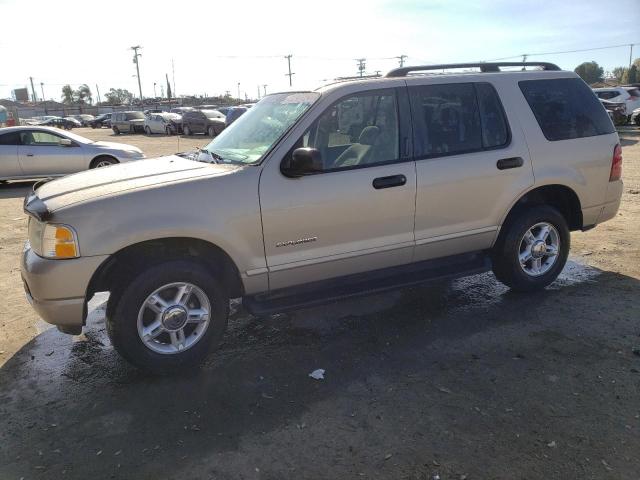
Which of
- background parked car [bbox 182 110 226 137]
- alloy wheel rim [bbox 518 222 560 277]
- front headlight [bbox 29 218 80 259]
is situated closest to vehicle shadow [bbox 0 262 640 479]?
alloy wheel rim [bbox 518 222 560 277]

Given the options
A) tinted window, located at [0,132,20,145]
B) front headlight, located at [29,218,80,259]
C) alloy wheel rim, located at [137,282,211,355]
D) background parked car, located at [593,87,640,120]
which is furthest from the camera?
background parked car, located at [593,87,640,120]

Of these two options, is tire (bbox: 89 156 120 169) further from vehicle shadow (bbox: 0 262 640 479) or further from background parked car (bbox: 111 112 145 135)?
background parked car (bbox: 111 112 145 135)

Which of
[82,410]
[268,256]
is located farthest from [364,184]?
[82,410]

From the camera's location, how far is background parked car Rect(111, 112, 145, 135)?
132 ft

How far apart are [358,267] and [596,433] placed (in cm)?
195

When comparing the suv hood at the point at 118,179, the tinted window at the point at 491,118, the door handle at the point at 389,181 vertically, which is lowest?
the door handle at the point at 389,181

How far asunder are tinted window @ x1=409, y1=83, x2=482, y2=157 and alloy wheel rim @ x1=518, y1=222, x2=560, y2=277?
1054 mm

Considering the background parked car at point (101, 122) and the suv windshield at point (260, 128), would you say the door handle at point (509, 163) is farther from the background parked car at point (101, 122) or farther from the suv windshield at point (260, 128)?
the background parked car at point (101, 122)

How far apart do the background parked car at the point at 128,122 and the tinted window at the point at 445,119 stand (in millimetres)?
39332

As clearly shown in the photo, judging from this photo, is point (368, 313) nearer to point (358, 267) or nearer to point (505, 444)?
point (358, 267)

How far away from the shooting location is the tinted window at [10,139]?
40.2 ft

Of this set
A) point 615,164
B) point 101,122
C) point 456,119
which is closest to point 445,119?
point 456,119

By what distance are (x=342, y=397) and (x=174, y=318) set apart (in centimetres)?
127

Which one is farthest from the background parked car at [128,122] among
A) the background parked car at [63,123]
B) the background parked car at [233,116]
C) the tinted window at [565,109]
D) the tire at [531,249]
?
the tire at [531,249]
